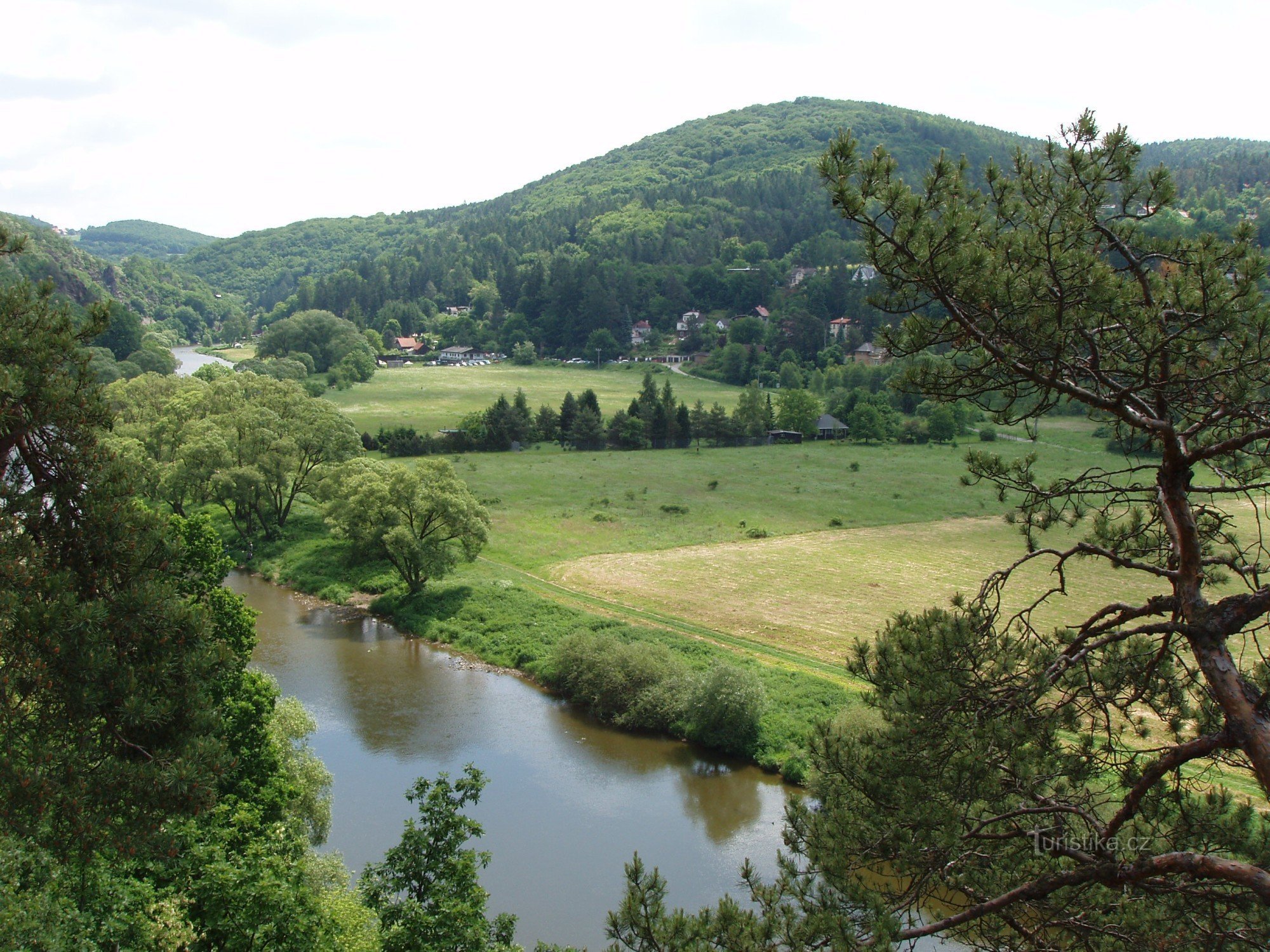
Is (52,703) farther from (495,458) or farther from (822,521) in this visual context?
(495,458)

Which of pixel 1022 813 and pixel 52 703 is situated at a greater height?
pixel 52 703

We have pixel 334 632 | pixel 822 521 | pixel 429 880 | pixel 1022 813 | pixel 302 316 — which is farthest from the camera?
pixel 302 316

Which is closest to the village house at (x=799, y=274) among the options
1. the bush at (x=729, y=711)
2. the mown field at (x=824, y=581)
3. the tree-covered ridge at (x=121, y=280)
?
the tree-covered ridge at (x=121, y=280)

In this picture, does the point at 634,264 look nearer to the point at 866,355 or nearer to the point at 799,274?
the point at 799,274

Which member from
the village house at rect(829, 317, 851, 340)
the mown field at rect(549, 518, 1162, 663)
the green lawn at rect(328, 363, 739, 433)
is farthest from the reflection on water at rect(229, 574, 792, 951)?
the village house at rect(829, 317, 851, 340)

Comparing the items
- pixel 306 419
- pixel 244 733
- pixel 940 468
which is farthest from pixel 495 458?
pixel 244 733

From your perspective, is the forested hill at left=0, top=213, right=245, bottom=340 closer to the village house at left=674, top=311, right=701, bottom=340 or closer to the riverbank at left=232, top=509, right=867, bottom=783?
the riverbank at left=232, top=509, right=867, bottom=783
